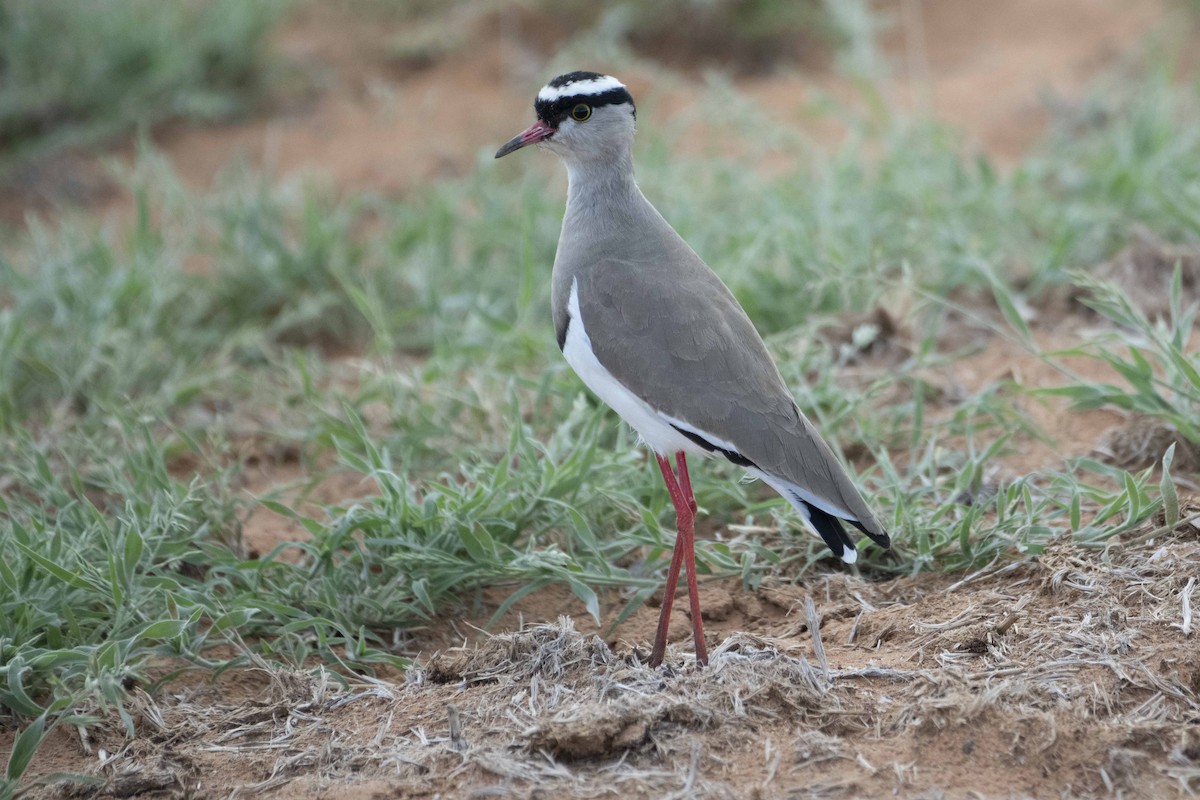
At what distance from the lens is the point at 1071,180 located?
5.59 m

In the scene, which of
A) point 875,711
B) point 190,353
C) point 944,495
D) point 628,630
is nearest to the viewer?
point 875,711

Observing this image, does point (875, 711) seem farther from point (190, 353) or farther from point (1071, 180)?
point (1071, 180)

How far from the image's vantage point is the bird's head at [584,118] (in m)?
3.30

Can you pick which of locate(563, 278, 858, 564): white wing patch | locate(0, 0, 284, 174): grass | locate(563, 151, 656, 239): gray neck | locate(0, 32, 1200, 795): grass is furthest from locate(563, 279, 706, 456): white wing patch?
locate(0, 0, 284, 174): grass

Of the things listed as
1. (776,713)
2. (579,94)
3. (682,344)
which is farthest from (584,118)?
(776,713)

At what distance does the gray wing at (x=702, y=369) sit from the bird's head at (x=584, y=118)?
35cm

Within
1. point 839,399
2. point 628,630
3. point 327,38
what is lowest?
Result: point 628,630

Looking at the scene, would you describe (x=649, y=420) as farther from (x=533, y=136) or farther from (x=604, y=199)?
(x=533, y=136)

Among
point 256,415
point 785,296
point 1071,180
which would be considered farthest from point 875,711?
point 1071,180

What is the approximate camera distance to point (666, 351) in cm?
304

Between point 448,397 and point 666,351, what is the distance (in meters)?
1.33

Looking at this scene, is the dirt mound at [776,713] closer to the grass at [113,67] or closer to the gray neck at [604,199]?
the gray neck at [604,199]

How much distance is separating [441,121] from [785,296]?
3.25m

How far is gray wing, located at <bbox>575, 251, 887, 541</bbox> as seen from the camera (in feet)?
9.79
